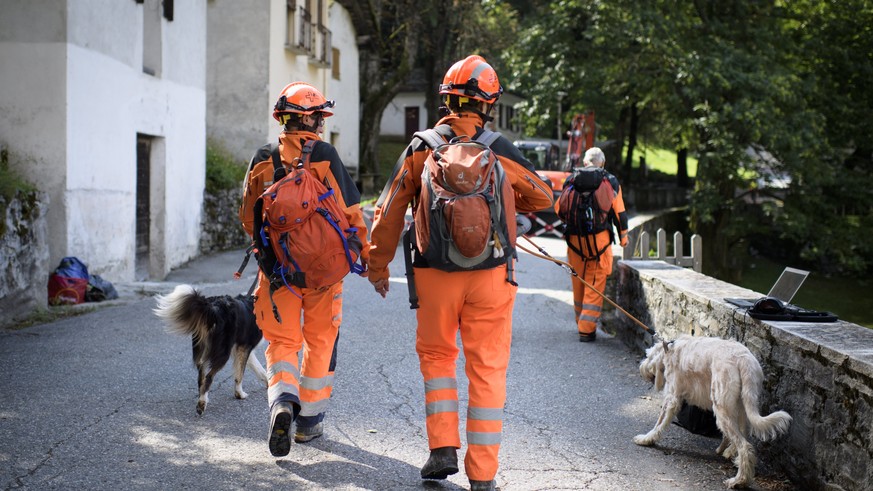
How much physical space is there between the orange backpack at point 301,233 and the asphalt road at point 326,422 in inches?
39.6

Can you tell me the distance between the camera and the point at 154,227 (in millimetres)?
15758

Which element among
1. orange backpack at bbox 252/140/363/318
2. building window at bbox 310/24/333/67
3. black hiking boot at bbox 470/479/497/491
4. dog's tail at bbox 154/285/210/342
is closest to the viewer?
black hiking boot at bbox 470/479/497/491

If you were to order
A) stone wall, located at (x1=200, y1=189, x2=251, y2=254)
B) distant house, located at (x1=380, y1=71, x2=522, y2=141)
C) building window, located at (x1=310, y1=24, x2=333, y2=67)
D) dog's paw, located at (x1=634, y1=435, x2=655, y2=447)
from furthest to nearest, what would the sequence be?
distant house, located at (x1=380, y1=71, x2=522, y2=141), building window, located at (x1=310, y1=24, x2=333, y2=67), stone wall, located at (x1=200, y1=189, x2=251, y2=254), dog's paw, located at (x1=634, y1=435, x2=655, y2=447)

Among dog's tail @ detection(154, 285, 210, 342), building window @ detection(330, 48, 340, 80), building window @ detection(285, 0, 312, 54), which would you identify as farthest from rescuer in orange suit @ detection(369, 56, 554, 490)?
building window @ detection(330, 48, 340, 80)

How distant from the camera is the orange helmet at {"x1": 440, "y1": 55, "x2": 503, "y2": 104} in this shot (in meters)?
4.96

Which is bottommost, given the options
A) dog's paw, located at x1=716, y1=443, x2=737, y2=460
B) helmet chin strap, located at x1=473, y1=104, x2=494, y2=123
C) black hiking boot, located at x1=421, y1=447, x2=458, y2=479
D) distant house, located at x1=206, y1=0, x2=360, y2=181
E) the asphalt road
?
the asphalt road

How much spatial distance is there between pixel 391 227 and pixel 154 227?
1154 centimetres

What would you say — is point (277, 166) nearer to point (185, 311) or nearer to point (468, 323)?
point (185, 311)

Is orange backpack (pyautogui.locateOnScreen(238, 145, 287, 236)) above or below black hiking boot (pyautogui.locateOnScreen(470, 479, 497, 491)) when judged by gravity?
above

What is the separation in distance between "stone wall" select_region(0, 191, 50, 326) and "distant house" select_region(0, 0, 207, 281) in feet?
3.04

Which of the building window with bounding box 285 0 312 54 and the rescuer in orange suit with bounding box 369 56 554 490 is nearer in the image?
the rescuer in orange suit with bounding box 369 56 554 490

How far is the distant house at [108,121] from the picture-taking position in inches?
462

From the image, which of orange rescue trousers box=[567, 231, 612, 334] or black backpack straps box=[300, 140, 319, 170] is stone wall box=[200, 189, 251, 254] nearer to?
orange rescue trousers box=[567, 231, 612, 334]

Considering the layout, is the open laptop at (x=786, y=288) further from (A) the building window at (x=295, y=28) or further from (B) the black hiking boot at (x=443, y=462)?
(A) the building window at (x=295, y=28)
